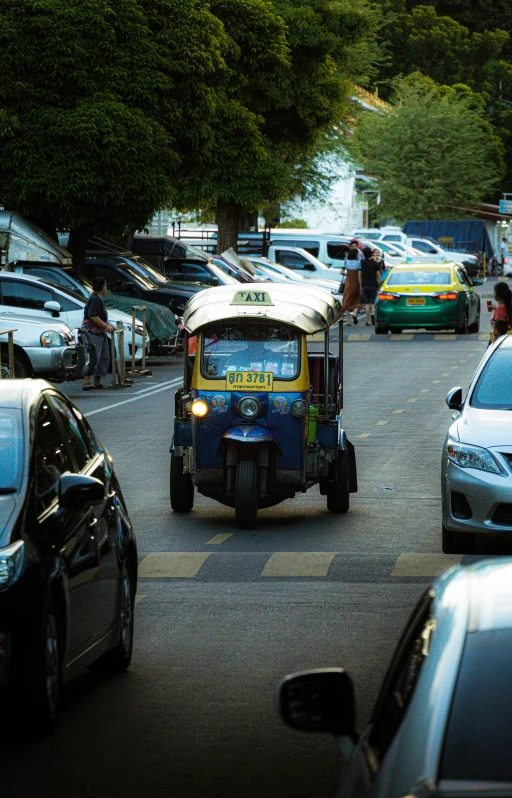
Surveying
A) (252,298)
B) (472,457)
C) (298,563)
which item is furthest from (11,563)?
(252,298)

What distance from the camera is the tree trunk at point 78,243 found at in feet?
114

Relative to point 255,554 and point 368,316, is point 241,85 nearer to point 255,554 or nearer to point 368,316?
point 368,316

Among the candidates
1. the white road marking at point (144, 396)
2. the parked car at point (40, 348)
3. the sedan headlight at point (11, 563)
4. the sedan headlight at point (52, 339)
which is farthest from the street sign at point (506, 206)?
the sedan headlight at point (11, 563)

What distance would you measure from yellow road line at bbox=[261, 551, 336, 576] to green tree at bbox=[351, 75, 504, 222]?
259ft

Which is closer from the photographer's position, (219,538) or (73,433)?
(73,433)

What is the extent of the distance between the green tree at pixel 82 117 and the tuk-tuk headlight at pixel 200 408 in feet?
68.8

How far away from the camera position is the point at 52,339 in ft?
79.2

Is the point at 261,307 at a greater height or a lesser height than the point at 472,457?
greater

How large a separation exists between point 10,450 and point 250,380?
5.69 meters

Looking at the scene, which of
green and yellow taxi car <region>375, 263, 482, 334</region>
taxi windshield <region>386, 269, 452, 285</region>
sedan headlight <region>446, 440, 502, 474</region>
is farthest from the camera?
taxi windshield <region>386, 269, 452, 285</region>

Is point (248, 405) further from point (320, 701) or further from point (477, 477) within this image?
point (320, 701)

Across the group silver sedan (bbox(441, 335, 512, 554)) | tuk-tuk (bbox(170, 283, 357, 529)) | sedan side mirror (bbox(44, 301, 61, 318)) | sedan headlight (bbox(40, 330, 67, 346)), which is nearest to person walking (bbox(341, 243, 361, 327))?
sedan side mirror (bbox(44, 301, 61, 318))

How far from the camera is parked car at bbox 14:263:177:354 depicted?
2928cm

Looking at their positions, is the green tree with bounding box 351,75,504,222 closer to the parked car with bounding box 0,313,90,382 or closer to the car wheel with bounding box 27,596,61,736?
the parked car with bounding box 0,313,90,382
